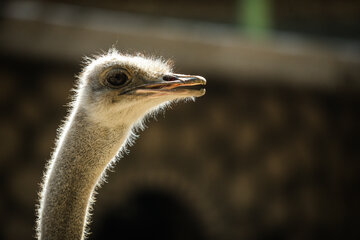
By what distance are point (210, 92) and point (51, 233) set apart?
352cm

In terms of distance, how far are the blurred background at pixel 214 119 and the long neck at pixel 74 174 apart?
82.3 inches

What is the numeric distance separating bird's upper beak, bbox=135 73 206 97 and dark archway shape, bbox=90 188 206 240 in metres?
3.13

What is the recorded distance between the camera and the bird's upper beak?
1.84m

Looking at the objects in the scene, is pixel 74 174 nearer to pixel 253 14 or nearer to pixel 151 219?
pixel 151 219

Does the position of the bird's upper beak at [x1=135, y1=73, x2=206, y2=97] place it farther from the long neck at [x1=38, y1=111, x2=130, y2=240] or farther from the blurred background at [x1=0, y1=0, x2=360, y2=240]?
the blurred background at [x1=0, y1=0, x2=360, y2=240]

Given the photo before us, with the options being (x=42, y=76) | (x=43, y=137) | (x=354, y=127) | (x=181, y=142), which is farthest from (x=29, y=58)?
(x=354, y=127)

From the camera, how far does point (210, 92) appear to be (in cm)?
522

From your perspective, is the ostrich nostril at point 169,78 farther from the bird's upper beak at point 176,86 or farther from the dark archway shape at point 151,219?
the dark archway shape at point 151,219

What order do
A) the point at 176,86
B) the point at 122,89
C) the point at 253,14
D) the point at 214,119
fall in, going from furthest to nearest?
the point at 253,14
the point at 214,119
the point at 122,89
the point at 176,86

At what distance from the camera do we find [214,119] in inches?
208

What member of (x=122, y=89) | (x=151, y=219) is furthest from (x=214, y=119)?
(x=122, y=89)

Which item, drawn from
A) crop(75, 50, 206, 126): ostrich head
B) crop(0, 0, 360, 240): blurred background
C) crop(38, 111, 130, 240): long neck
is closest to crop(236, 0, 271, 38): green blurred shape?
crop(0, 0, 360, 240): blurred background

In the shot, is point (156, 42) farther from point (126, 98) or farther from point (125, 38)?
point (126, 98)

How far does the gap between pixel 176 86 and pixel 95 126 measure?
319 mm
